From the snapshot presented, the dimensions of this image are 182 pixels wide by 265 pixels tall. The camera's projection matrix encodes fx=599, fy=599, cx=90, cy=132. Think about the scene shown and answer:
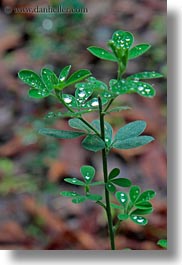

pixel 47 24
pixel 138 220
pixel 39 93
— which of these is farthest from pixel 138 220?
pixel 47 24

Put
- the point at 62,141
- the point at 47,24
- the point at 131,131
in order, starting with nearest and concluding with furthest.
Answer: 1. the point at 131,131
2. the point at 47,24
3. the point at 62,141

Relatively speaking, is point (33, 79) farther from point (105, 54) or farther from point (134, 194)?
point (134, 194)

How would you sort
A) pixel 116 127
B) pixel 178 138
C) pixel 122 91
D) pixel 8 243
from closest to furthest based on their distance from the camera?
pixel 122 91 → pixel 178 138 → pixel 8 243 → pixel 116 127

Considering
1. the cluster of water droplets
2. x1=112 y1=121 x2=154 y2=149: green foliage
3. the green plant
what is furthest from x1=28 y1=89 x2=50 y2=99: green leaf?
the cluster of water droplets

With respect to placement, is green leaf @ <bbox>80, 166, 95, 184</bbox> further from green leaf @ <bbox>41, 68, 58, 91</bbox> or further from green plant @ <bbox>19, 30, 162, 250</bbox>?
green leaf @ <bbox>41, 68, 58, 91</bbox>

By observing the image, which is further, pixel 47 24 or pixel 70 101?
pixel 47 24

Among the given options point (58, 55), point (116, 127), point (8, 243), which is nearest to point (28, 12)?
point (58, 55)

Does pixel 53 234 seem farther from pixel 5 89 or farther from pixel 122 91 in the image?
pixel 122 91

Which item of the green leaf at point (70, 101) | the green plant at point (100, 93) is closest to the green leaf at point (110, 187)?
the green plant at point (100, 93)

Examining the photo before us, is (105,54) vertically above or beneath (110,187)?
above
